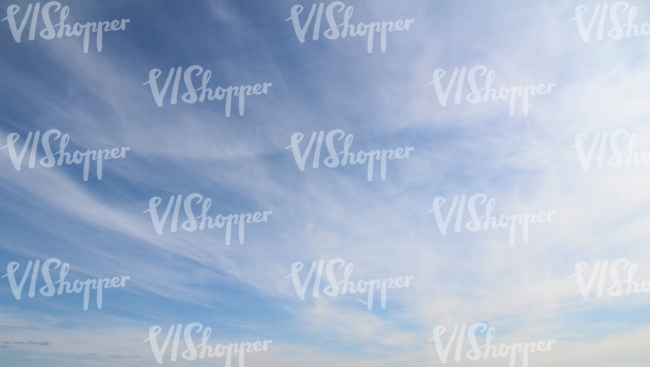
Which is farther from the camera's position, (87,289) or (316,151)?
(316,151)

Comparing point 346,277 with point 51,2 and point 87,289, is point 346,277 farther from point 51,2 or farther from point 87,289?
point 51,2

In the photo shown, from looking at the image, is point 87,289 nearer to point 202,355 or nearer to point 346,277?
point 202,355

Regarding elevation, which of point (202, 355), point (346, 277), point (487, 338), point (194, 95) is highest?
point (194, 95)

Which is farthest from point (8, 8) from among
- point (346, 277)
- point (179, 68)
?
point (346, 277)

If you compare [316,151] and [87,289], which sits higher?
[316,151]

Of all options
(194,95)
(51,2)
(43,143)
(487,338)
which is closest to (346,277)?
(487,338)

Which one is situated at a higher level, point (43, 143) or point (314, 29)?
point (314, 29)

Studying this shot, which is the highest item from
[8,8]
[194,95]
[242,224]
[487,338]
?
[8,8]

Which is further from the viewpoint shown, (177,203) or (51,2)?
(177,203)
